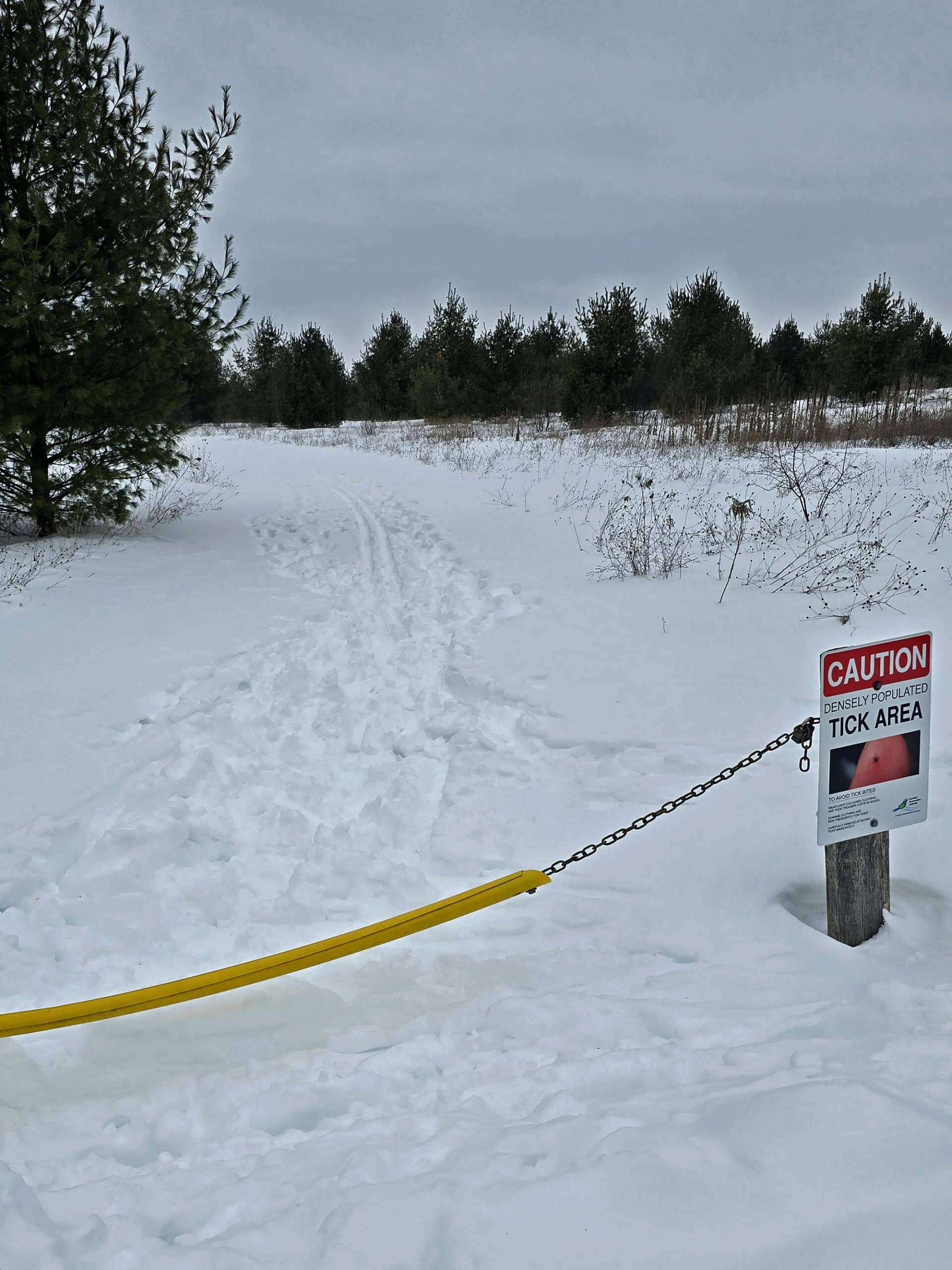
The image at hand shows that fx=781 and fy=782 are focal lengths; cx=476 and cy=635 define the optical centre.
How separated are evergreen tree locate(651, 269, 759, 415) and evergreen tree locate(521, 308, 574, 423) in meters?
3.02

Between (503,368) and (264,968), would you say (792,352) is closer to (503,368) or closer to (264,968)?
(503,368)

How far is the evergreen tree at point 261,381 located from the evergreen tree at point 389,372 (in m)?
4.43

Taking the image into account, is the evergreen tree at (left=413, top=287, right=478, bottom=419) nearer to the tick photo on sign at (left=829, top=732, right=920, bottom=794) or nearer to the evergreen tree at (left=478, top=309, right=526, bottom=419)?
the evergreen tree at (left=478, top=309, right=526, bottom=419)

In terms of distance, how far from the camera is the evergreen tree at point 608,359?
22.5 metres

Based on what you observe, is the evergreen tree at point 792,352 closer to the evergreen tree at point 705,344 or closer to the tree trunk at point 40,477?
the evergreen tree at point 705,344

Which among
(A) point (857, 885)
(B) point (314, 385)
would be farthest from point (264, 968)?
(B) point (314, 385)

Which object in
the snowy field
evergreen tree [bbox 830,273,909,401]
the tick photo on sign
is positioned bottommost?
the snowy field

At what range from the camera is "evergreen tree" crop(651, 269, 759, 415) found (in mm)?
22625

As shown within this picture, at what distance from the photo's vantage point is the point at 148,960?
113 inches

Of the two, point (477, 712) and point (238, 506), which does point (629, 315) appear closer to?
point (238, 506)

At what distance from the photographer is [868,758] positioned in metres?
2.60

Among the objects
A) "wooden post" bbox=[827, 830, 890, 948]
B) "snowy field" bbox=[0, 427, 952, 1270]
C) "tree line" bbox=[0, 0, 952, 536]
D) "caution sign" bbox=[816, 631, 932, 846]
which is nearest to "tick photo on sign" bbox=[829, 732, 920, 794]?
"caution sign" bbox=[816, 631, 932, 846]

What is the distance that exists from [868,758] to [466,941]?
159 centimetres

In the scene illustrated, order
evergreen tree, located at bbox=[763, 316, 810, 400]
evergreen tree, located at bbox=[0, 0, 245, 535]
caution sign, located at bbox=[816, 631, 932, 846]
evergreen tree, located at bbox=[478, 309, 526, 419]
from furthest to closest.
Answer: evergreen tree, located at bbox=[763, 316, 810, 400] < evergreen tree, located at bbox=[478, 309, 526, 419] < evergreen tree, located at bbox=[0, 0, 245, 535] < caution sign, located at bbox=[816, 631, 932, 846]
